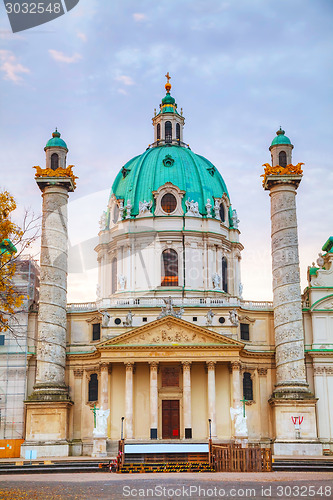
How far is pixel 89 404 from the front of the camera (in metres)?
61.3

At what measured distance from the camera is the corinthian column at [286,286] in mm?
58125

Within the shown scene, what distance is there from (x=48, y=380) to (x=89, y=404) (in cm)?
539

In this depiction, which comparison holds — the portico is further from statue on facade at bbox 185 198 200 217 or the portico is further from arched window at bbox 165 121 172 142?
arched window at bbox 165 121 172 142

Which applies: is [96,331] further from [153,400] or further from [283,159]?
[283,159]

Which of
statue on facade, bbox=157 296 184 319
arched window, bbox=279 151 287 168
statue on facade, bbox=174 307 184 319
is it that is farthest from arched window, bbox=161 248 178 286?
arched window, bbox=279 151 287 168

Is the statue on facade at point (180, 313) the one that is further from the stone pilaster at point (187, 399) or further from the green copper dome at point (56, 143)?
the green copper dome at point (56, 143)

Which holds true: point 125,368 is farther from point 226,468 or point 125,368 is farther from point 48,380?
point 226,468

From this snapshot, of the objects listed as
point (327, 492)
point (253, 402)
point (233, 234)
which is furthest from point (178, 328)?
point (327, 492)

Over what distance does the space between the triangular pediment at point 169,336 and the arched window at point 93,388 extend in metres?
4.43

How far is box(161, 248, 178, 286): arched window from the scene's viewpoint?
6781 cm

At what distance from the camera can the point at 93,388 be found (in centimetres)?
6200

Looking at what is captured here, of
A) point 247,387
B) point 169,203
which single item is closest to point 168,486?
point 247,387

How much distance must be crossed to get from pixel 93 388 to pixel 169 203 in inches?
766

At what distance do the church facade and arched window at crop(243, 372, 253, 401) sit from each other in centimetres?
11
